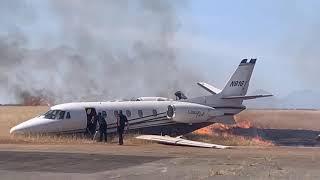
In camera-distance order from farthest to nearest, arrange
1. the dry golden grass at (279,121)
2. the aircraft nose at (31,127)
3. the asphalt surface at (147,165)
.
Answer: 1. the dry golden grass at (279,121)
2. the aircraft nose at (31,127)
3. the asphalt surface at (147,165)

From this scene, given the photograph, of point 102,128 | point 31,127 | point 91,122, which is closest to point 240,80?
point 91,122

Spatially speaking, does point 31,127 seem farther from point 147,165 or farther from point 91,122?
point 147,165

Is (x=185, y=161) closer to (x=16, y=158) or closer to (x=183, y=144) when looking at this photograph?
(x=16, y=158)

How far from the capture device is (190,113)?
45.1 meters

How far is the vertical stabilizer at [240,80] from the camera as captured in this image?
5034cm

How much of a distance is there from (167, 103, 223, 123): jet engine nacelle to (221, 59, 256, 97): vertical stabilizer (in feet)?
12.1

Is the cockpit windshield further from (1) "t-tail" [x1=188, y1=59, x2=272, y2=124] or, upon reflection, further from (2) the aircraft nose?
(1) "t-tail" [x1=188, y1=59, x2=272, y2=124]

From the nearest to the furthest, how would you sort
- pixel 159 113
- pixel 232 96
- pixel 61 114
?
pixel 61 114
pixel 159 113
pixel 232 96

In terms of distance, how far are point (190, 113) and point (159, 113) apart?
2425mm

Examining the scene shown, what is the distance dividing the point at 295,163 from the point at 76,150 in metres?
9.97

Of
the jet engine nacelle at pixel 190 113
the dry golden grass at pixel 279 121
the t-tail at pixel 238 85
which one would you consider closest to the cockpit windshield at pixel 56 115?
the jet engine nacelle at pixel 190 113

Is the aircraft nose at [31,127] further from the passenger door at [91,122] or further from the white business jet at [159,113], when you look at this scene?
the passenger door at [91,122]

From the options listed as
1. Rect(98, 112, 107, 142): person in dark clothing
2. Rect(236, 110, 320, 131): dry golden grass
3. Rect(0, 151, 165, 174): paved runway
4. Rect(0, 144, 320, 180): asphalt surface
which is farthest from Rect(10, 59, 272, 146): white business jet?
Rect(236, 110, 320, 131): dry golden grass

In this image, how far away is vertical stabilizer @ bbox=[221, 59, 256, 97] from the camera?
50.3m
